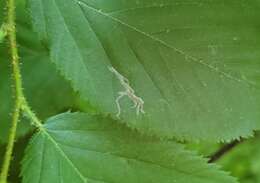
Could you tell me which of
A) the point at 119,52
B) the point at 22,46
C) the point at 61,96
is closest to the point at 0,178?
the point at 119,52

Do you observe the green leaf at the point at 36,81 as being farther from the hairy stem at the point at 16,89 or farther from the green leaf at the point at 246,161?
the green leaf at the point at 246,161

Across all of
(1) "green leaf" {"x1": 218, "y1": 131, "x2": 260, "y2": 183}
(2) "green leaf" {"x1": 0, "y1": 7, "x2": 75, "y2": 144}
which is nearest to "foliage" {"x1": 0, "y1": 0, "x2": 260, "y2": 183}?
(2) "green leaf" {"x1": 0, "y1": 7, "x2": 75, "y2": 144}

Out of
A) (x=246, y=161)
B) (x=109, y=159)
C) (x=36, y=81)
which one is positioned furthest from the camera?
(x=246, y=161)

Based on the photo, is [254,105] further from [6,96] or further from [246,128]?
[6,96]

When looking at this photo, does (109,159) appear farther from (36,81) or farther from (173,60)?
(36,81)

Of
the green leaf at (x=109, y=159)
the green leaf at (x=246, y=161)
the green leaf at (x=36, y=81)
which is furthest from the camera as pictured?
the green leaf at (x=246, y=161)

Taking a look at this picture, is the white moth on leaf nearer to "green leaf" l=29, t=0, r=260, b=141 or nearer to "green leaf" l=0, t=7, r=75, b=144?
"green leaf" l=29, t=0, r=260, b=141

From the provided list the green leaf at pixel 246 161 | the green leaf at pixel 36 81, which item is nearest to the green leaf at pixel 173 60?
the green leaf at pixel 36 81

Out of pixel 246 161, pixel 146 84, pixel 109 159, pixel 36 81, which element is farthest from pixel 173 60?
pixel 246 161
